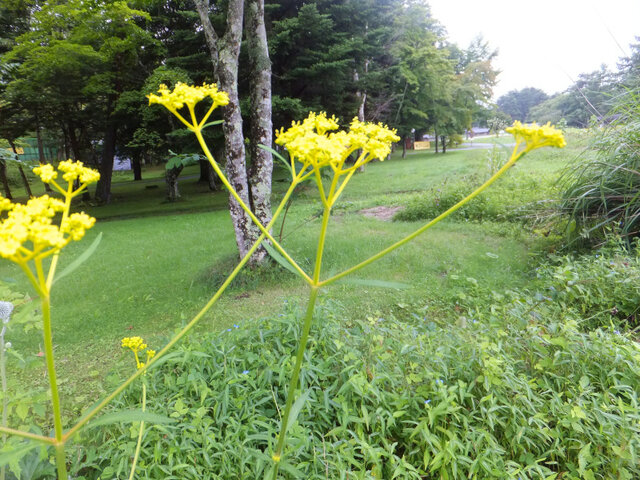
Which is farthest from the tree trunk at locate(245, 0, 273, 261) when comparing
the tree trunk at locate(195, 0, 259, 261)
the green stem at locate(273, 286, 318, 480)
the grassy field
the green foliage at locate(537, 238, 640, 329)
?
the green stem at locate(273, 286, 318, 480)

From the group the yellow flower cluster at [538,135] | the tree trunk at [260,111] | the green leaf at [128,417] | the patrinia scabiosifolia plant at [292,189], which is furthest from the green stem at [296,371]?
the tree trunk at [260,111]

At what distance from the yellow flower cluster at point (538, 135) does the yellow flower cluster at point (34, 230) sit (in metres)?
0.85

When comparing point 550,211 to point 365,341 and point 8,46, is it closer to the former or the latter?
point 365,341

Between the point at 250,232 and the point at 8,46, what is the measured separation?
37.9ft

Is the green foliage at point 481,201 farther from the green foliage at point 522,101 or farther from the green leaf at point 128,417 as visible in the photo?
the green foliage at point 522,101

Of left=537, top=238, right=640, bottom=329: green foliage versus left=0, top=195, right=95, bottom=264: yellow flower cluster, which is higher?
left=0, top=195, right=95, bottom=264: yellow flower cluster

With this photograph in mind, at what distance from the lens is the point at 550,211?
15.4 ft

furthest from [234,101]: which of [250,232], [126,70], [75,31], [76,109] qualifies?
[76,109]

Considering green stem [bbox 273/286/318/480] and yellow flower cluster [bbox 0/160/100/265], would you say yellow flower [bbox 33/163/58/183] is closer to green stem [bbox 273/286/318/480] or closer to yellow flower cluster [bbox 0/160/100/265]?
yellow flower cluster [bbox 0/160/100/265]

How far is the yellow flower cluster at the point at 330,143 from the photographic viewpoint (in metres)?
0.75

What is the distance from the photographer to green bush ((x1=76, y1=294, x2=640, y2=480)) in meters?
1.53

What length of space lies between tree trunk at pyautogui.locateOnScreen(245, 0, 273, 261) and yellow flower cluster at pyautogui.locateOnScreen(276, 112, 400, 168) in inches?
145

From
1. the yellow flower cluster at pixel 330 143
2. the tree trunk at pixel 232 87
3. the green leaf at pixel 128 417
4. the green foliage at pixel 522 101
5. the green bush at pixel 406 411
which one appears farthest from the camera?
the green foliage at pixel 522 101

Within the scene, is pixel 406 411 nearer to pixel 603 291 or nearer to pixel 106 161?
pixel 603 291
